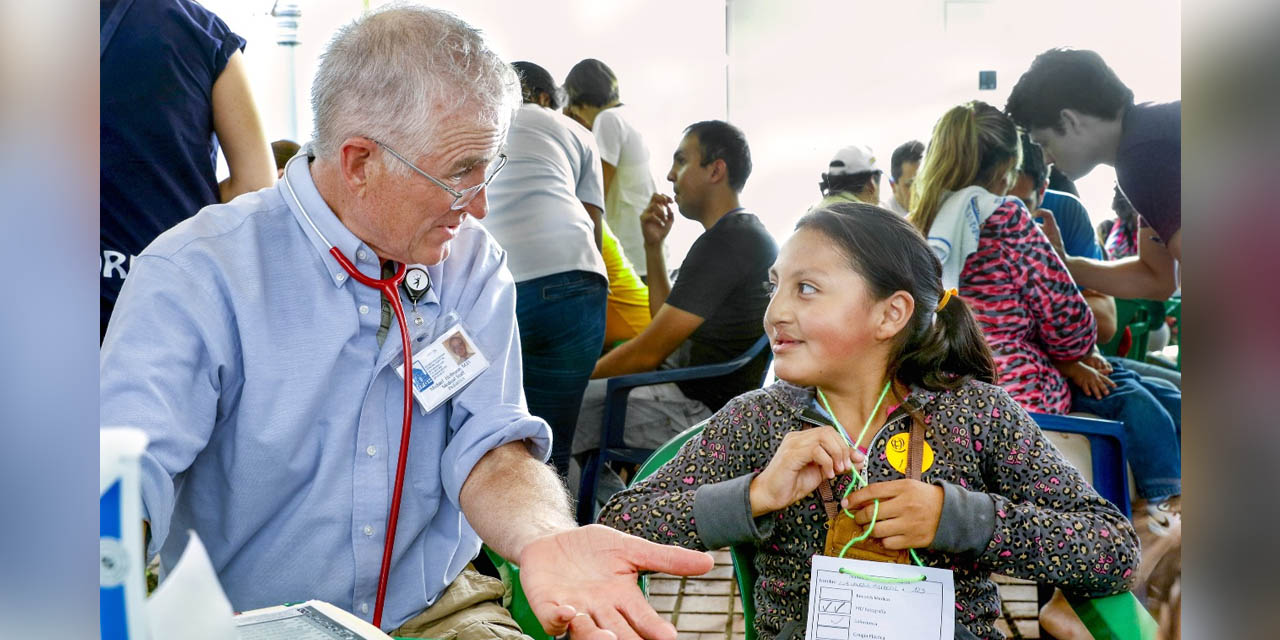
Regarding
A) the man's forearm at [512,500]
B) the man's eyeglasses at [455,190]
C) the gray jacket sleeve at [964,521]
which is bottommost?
the gray jacket sleeve at [964,521]

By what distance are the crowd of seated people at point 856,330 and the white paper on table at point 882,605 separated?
6 cm

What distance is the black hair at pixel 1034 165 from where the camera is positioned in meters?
2.84

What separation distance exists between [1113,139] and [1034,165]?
1.39 ft

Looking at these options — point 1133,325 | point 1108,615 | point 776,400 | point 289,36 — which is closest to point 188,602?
point 776,400

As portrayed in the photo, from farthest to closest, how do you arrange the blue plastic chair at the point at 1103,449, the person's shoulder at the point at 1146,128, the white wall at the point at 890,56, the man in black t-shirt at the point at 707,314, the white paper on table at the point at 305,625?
1. the man in black t-shirt at the point at 707,314
2. the white wall at the point at 890,56
3. the person's shoulder at the point at 1146,128
4. the blue plastic chair at the point at 1103,449
5. the white paper on table at the point at 305,625

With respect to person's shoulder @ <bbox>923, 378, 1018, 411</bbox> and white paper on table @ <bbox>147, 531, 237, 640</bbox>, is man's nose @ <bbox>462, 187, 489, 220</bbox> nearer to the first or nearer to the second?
person's shoulder @ <bbox>923, 378, 1018, 411</bbox>

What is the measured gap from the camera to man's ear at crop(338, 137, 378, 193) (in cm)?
131

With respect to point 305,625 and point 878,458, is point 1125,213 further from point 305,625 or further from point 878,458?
point 305,625

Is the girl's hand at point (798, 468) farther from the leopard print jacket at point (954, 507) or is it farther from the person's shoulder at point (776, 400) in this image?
the person's shoulder at point (776, 400)

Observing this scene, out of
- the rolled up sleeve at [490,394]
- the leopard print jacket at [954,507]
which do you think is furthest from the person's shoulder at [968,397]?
the rolled up sleeve at [490,394]

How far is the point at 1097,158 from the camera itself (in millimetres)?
2553
